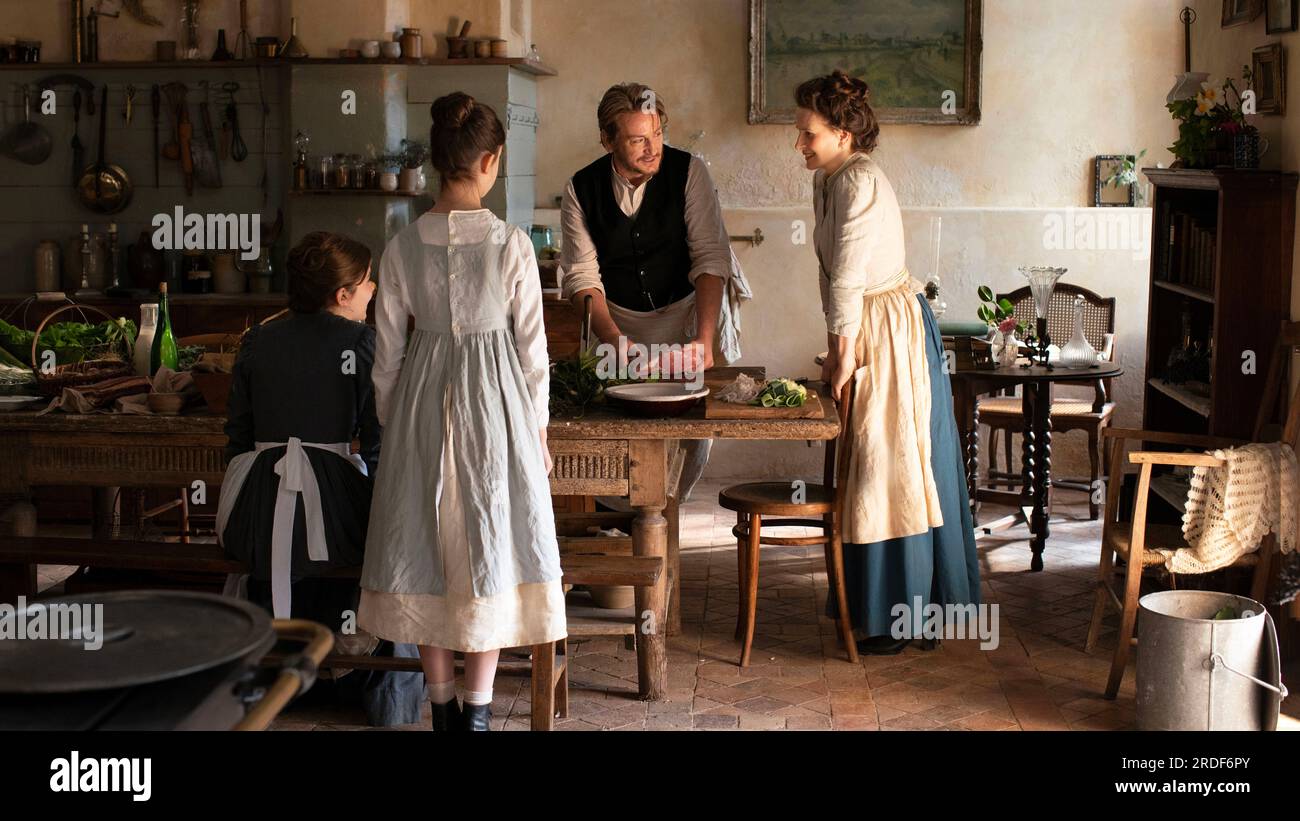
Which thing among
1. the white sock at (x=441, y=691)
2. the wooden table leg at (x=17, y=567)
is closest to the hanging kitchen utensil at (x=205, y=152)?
the wooden table leg at (x=17, y=567)

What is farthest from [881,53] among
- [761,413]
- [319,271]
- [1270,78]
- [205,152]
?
[319,271]

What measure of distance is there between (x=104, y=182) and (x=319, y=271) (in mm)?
4719

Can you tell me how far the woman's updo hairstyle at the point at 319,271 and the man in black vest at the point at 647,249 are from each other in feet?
3.83

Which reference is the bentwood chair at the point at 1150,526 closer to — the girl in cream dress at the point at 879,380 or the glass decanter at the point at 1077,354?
the girl in cream dress at the point at 879,380

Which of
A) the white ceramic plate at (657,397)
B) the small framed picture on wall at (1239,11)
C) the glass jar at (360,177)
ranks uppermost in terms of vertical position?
the small framed picture on wall at (1239,11)

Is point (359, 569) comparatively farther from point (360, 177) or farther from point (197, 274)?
point (197, 274)

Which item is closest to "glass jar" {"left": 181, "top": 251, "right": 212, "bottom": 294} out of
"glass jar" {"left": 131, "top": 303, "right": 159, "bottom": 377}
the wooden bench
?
"glass jar" {"left": 131, "top": 303, "right": 159, "bottom": 377}

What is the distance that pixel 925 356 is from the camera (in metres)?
4.69

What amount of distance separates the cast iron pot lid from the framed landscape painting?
6.10 meters

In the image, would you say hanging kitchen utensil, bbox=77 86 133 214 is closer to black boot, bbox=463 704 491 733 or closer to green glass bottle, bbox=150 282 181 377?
green glass bottle, bbox=150 282 181 377

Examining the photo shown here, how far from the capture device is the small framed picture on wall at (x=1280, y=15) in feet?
15.3

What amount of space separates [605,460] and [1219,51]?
128 inches
